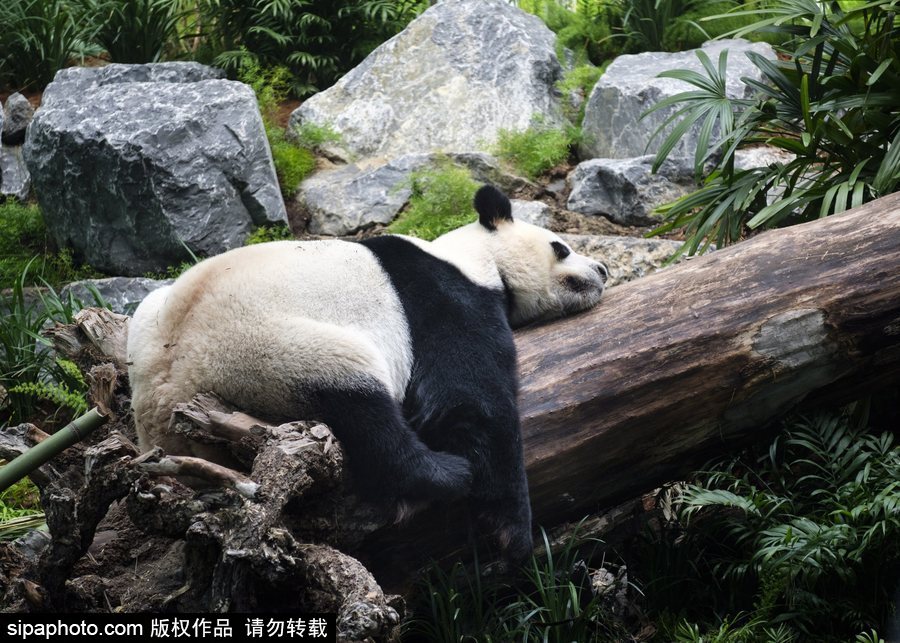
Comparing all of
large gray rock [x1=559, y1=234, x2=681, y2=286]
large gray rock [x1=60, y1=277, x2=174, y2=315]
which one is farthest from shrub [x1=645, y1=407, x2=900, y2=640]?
large gray rock [x1=60, y1=277, x2=174, y2=315]

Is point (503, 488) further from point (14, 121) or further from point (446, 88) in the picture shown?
point (14, 121)

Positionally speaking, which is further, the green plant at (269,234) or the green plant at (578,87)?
the green plant at (578,87)

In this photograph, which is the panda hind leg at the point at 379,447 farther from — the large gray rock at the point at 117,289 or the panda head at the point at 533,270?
the large gray rock at the point at 117,289

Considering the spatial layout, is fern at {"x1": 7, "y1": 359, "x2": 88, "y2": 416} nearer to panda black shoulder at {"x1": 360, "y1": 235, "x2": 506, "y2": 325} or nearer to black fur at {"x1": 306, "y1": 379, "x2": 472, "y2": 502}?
panda black shoulder at {"x1": 360, "y1": 235, "x2": 506, "y2": 325}

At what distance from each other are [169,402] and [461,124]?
6.33 meters

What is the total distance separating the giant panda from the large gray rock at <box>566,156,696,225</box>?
3.98 meters

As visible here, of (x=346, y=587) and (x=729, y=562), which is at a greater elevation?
(x=346, y=587)

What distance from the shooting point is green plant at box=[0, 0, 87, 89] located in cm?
917

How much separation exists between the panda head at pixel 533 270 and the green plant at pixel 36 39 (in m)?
7.39

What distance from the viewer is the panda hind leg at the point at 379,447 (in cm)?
299

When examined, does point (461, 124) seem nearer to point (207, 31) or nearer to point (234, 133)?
point (234, 133)

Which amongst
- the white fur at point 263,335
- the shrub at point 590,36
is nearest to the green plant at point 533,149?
the shrub at point 590,36

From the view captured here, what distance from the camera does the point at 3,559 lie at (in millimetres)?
3121

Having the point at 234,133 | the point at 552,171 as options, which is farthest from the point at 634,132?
the point at 234,133
